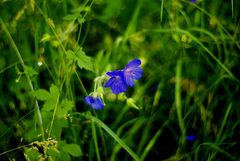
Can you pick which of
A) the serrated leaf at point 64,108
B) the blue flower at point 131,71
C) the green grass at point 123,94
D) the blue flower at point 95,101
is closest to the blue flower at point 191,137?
the green grass at point 123,94

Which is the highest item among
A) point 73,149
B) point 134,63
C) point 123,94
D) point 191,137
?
point 134,63

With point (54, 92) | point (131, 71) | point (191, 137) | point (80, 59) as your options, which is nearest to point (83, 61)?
point (80, 59)

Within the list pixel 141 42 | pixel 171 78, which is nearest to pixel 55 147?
pixel 171 78

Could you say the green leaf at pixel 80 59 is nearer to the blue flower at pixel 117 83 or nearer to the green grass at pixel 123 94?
the green grass at pixel 123 94

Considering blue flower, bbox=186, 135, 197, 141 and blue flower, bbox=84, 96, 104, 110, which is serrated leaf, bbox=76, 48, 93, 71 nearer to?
blue flower, bbox=84, 96, 104, 110

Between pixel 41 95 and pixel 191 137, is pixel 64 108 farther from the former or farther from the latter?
pixel 191 137
